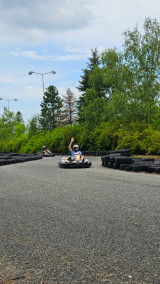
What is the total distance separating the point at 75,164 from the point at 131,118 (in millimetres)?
14190

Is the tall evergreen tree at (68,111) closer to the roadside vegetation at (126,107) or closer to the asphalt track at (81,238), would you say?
the roadside vegetation at (126,107)

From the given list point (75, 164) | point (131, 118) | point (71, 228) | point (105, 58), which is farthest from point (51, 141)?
point (71, 228)

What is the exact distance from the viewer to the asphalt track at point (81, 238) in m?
2.68

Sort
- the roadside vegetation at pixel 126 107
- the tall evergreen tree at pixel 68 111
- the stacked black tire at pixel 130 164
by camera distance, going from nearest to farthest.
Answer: the stacked black tire at pixel 130 164 < the roadside vegetation at pixel 126 107 < the tall evergreen tree at pixel 68 111

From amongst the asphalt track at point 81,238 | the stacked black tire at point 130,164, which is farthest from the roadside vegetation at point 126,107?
the asphalt track at point 81,238

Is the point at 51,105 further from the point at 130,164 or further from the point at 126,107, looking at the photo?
the point at 130,164

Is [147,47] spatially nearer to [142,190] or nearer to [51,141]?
[51,141]

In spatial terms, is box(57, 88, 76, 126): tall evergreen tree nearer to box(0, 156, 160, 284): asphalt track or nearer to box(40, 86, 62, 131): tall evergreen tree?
box(40, 86, 62, 131): tall evergreen tree

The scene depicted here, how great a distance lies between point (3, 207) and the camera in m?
5.47

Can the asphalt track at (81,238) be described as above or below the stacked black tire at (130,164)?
below

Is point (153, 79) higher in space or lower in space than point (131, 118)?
higher

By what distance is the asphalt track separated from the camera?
268 centimetres

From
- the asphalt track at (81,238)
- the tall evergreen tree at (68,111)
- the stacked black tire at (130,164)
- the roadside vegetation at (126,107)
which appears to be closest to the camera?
the asphalt track at (81,238)

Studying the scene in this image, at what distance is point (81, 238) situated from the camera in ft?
11.7
